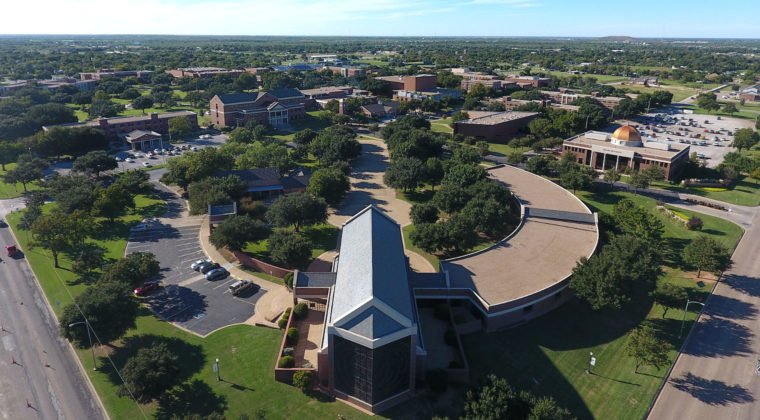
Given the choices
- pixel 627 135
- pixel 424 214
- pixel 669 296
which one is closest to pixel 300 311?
pixel 424 214

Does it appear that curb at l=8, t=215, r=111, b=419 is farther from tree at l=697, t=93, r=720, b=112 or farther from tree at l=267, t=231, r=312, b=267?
tree at l=697, t=93, r=720, b=112

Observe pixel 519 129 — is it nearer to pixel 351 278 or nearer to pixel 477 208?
pixel 477 208

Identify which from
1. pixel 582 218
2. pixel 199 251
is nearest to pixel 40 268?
pixel 199 251

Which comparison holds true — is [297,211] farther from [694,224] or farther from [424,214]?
[694,224]

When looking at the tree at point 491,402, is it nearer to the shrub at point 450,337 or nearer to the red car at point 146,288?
the shrub at point 450,337

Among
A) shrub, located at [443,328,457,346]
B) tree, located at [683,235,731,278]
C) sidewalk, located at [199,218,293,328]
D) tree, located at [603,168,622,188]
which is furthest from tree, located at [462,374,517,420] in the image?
tree, located at [603,168,622,188]

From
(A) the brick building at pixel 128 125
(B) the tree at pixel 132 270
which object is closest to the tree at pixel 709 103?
(A) the brick building at pixel 128 125
